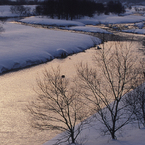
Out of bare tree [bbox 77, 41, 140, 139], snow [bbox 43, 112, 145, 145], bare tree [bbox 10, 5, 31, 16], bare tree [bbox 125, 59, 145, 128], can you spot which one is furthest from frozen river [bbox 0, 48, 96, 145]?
bare tree [bbox 10, 5, 31, 16]

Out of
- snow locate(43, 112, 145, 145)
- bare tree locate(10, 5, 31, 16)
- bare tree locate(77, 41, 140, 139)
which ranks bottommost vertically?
snow locate(43, 112, 145, 145)

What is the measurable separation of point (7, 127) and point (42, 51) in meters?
12.9

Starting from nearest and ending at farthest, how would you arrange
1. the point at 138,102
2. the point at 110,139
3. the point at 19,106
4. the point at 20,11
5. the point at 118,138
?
1. the point at 110,139
2. the point at 118,138
3. the point at 138,102
4. the point at 19,106
5. the point at 20,11

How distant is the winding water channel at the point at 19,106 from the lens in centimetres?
896

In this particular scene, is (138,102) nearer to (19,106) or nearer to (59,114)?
(59,114)

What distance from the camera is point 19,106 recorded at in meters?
11.3

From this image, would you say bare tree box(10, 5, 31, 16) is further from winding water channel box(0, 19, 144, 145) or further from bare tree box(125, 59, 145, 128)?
bare tree box(125, 59, 145, 128)

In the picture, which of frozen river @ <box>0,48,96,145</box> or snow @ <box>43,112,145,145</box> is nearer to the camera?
snow @ <box>43,112,145,145</box>

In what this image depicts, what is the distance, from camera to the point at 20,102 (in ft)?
38.5

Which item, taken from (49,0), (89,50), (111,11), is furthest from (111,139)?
(111,11)

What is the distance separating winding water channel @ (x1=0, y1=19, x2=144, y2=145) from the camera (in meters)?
8.96

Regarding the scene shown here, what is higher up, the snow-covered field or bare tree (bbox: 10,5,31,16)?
bare tree (bbox: 10,5,31,16)

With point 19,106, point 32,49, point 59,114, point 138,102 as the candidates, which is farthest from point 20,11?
point 138,102

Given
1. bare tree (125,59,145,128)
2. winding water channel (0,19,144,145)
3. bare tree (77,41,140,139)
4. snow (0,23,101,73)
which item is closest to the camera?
bare tree (77,41,140,139)
